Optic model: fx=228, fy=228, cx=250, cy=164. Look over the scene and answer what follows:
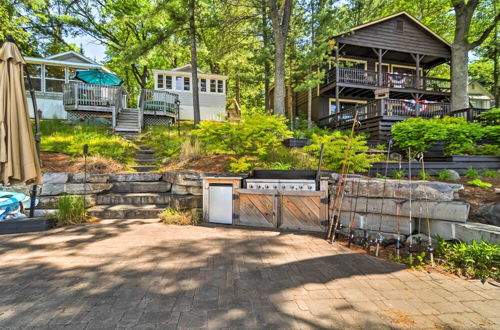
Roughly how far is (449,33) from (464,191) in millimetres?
24274

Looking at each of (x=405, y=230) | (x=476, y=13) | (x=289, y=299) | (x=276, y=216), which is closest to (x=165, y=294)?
(x=289, y=299)

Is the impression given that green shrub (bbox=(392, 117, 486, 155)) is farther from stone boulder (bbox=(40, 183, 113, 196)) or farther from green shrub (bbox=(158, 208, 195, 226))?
stone boulder (bbox=(40, 183, 113, 196))

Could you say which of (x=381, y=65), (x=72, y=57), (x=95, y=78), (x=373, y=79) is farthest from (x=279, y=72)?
(x=72, y=57)

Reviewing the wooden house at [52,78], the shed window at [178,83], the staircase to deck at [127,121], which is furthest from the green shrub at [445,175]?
the wooden house at [52,78]

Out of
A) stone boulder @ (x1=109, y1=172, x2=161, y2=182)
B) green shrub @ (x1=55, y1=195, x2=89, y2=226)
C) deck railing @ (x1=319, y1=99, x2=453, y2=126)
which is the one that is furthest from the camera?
deck railing @ (x1=319, y1=99, x2=453, y2=126)

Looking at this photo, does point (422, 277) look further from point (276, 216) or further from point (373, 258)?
point (276, 216)

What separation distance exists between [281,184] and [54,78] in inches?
740

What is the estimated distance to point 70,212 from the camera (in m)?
4.97

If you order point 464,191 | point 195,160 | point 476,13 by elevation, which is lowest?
point 464,191

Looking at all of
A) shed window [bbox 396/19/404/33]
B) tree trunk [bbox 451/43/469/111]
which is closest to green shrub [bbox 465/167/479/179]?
tree trunk [bbox 451/43/469/111]

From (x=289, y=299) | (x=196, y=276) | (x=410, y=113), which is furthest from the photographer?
(x=410, y=113)

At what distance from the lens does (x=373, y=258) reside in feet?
11.6

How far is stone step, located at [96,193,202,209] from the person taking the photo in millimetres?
5699

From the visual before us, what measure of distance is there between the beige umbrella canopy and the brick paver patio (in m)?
1.27
